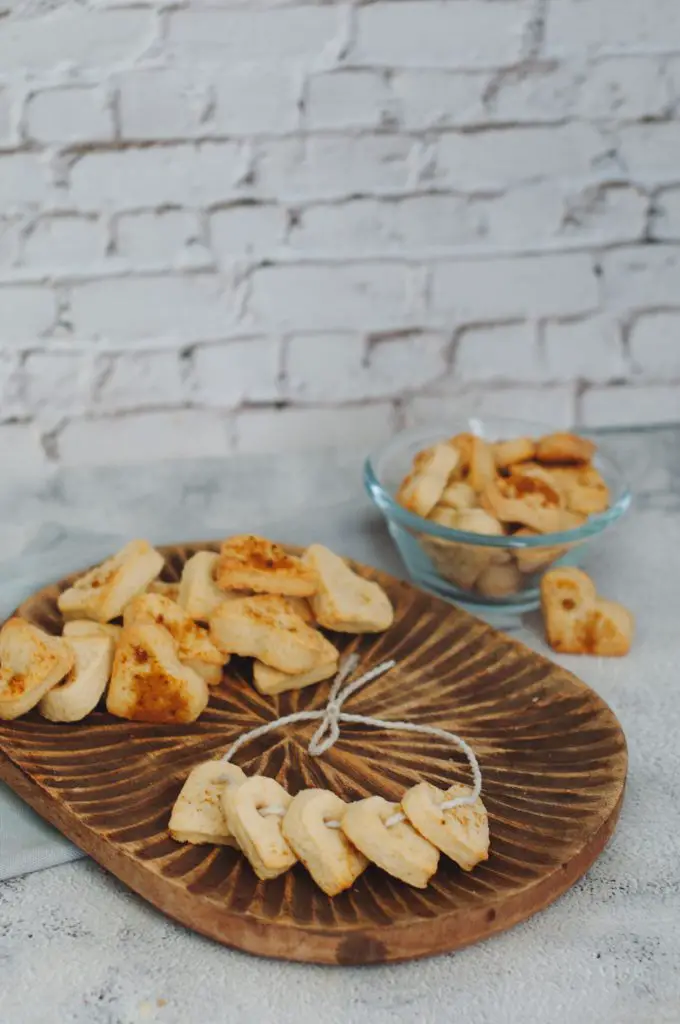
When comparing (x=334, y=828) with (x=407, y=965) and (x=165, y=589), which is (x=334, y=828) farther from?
(x=165, y=589)

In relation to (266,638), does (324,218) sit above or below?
above

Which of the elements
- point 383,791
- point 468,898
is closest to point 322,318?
point 383,791

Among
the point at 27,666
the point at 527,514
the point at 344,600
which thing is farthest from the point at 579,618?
the point at 27,666

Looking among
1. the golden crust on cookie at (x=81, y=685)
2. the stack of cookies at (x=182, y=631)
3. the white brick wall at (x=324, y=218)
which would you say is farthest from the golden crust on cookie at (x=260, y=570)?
the white brick wall at (x=324, y=218)

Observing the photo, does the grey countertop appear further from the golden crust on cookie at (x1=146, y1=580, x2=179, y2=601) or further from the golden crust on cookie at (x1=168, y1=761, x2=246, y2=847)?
the golden crust on cookie at (x1=146, y1=580, x2=179, y2=601)

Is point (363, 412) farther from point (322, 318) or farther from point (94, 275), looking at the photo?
point (94, 275)
